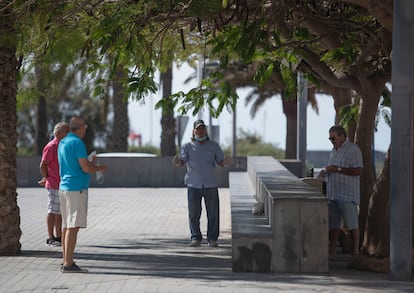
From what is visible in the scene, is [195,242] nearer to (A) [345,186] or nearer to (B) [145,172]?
(A) [345,186]

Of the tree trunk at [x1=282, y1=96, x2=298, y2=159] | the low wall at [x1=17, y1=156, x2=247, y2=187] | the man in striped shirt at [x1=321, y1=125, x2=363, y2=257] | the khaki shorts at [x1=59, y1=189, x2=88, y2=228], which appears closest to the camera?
the khaki shorts at [x1=59, y1=189, x2=88, y2=228]

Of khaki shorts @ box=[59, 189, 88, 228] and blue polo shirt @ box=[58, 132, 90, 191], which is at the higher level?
blue polo shirt @ box=[58, 132, 90, 191]

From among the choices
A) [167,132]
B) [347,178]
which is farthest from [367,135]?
[167,132]

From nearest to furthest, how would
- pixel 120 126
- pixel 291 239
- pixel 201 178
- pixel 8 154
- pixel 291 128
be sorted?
1. pixel 291 239
2. pixel 8 154
3. pixel 201 178
4. pixel 291 128
5. pixel 120 126

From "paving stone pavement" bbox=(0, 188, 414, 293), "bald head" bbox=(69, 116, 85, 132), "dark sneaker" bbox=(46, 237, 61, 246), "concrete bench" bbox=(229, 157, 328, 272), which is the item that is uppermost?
"bald head" bbox=(69, 116, 85, 132)

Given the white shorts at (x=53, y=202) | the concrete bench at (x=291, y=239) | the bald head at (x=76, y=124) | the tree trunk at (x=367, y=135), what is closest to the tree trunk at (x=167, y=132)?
the tree trunk at (x=367, y=135)

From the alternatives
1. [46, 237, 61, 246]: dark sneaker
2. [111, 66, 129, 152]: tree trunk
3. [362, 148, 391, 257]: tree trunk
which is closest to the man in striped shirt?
A: [362, 148, 391, 257]: tree trunk

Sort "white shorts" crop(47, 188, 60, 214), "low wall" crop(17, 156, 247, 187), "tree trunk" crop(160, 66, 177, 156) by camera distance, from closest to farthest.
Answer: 1. "white shorts" crop(47, 188, 60, 214)
2. "low wall" crop(17, 156, 247, 187)
3. "tree trunk" crop(160, 66, 177, 156)

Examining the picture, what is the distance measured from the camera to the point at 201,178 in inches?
580

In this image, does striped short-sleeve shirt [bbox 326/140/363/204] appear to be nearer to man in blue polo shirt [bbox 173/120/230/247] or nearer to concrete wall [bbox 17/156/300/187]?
man in blue polo shirt [bbox 173/120/230/247]

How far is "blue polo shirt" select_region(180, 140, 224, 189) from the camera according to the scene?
1475 centimetres

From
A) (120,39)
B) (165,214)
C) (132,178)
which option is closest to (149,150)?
(132,178)

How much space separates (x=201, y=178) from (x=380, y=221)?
3.22 metres

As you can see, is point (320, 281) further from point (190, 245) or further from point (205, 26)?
point (205, 26)
